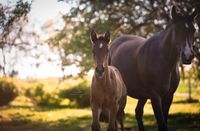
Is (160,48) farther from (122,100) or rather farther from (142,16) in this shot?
(142,16)

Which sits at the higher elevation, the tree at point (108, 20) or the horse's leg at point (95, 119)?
the tree at point (108, 20)

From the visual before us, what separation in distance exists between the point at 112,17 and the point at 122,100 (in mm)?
7447

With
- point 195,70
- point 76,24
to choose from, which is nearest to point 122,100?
point 76,24

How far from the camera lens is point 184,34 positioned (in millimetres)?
7125

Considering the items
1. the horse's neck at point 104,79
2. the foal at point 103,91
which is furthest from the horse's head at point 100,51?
the horse's neck at point 104,79

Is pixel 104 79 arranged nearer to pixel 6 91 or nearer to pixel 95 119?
pixel 95 119

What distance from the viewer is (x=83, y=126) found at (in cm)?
1223

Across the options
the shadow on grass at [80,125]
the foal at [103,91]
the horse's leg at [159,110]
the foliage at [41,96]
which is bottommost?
the foliage at [41,96]

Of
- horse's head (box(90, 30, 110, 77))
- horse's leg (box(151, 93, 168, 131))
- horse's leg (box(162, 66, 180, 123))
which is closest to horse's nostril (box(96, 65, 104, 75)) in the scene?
horse's head (box(90, 30, 110, 77))

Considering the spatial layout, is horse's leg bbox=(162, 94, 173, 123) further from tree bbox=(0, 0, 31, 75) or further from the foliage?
the foliage

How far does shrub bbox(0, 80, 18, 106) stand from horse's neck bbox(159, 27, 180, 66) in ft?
43.0

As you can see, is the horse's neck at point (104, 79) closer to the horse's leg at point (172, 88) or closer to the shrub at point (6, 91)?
the horse's leg at point (172, 88)

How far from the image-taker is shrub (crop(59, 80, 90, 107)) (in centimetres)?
2003

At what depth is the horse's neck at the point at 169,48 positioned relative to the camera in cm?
769
